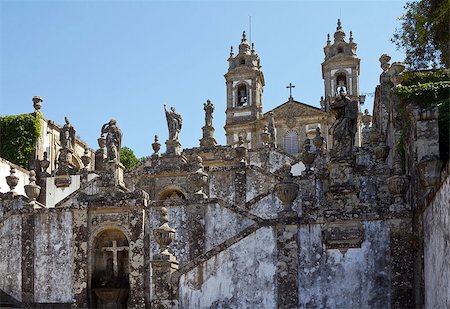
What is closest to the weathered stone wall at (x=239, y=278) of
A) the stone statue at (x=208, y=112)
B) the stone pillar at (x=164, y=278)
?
the stone pillar at (x=164, y=278)

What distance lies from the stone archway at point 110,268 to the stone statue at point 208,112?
18297 millimetres

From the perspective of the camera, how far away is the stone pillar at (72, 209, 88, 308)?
20781mm

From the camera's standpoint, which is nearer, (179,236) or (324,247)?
(324,247)

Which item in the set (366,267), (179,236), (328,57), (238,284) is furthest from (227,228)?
(328,57)

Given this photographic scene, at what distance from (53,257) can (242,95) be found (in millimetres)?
32614

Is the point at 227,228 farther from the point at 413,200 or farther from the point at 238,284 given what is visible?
the point at 413,200

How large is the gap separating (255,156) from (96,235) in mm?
15007

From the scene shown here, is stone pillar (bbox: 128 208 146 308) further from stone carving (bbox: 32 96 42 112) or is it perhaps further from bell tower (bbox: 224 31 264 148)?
bell tower (bbox: 224 31 264 148)

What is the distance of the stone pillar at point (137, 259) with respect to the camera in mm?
20297

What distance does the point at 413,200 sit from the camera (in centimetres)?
1612

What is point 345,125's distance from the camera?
1967cm

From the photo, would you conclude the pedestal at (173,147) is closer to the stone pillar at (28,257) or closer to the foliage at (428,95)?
the stone pillar at (28,257)

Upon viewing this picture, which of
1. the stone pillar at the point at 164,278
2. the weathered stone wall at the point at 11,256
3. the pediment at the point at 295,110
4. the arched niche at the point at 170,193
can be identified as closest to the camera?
the stone pillar at the point at 164,278

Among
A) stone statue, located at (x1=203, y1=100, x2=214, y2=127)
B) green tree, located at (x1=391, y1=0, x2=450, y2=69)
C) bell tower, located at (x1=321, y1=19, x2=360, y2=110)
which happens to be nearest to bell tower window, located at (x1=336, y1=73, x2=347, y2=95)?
bell tower, located at (x1=321, y1=19, x2=360, y2=110)
